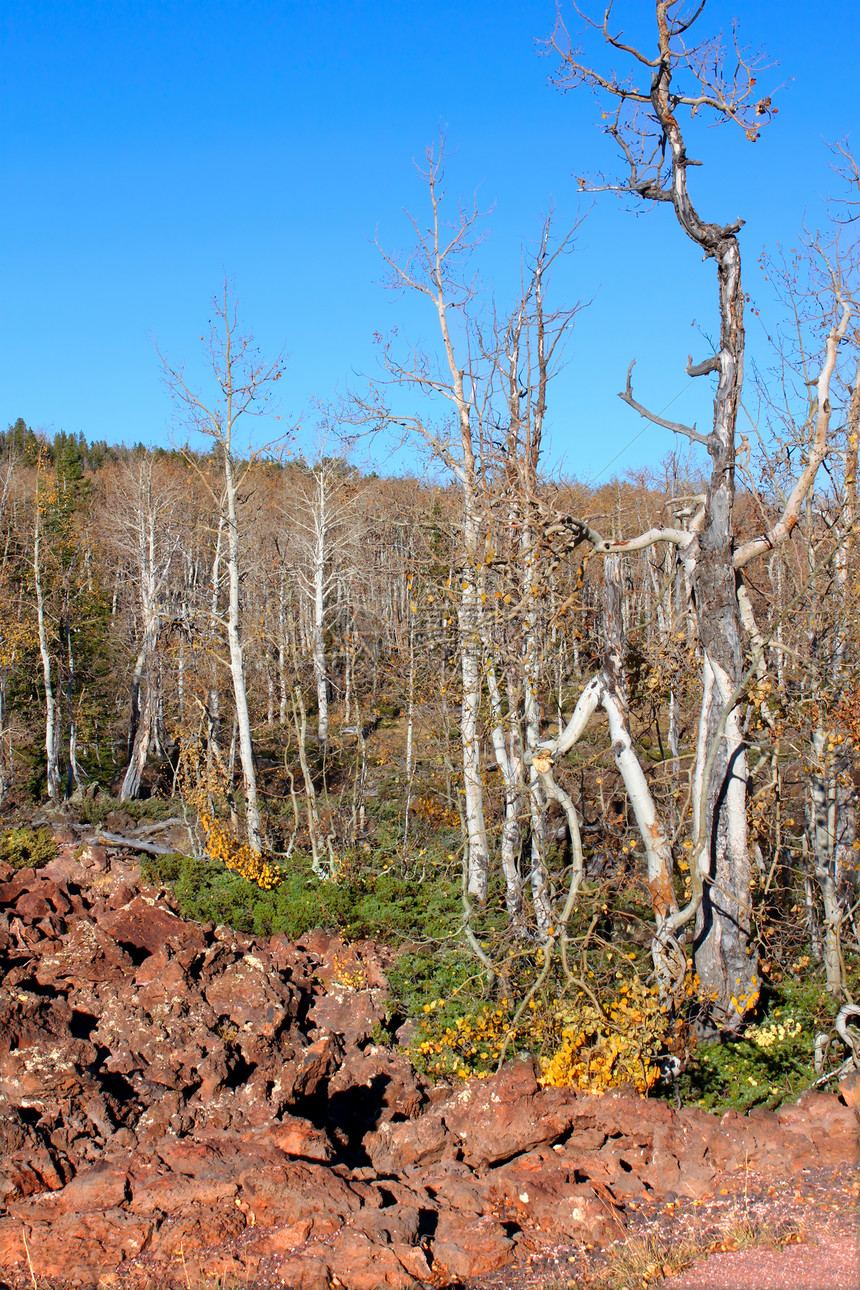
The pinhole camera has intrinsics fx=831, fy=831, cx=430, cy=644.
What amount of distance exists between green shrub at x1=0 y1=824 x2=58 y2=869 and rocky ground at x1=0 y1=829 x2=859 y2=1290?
345cm

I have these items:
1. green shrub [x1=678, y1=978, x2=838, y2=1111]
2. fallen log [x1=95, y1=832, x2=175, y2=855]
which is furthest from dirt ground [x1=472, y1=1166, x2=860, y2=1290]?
fallen log [x1=95, y1=832, x2=175, y2=855]

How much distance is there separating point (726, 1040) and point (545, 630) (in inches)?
179

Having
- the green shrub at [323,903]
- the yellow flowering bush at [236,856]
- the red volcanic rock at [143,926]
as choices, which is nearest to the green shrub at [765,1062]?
the green shrub at [323,903]

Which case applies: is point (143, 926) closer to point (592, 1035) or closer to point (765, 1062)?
point (592, 1035)

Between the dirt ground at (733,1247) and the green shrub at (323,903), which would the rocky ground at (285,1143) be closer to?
the dirt ground at (733,1247)

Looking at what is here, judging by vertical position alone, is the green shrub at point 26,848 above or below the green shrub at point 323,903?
above

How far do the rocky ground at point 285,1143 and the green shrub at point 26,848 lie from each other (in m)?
3.45

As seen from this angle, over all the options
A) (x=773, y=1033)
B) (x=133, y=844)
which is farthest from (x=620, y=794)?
(x=133, y=844)

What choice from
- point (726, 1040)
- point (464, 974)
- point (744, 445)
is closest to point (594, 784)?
point (464, 974)

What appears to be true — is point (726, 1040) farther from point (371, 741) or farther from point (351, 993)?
point (371, 741)

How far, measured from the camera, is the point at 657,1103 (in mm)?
6887

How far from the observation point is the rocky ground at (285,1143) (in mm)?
5621

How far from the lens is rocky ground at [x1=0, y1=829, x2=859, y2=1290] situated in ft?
18.4

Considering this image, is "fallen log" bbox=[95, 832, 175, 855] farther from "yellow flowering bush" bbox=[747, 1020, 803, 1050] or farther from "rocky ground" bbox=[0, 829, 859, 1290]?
"yellow flowering bush" bbox=[747, 1020, 803, 1050]
